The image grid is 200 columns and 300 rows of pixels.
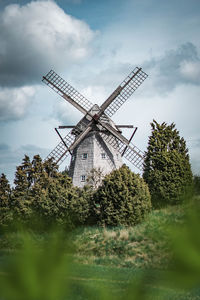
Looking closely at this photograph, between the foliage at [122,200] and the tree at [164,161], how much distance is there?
5.79 ft

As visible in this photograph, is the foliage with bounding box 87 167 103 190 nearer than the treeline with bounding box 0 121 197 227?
No

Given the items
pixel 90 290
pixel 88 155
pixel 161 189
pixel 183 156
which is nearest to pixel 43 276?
pixel 90 290

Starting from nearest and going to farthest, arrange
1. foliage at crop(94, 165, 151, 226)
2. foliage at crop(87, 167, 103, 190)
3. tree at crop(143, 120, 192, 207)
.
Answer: foliage at crop(94, 165, 151, 226) < tree at crop(143, 120, 192, 207) < foliage at crop(87, 167, 103, 190)

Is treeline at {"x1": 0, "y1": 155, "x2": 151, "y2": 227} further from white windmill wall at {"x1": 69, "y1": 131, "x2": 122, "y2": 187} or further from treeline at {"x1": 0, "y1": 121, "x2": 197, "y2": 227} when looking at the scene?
white windmill wall at {"x1": 69, "y1": 131, "x2": 122, "y2": 187}

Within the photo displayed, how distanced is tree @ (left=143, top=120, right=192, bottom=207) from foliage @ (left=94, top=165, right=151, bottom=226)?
177 cm

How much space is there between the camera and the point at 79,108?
27141 millimetres

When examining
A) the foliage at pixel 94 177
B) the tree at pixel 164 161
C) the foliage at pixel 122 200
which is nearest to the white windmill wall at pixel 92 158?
the foliage at pixel 94 177

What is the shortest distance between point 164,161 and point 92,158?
21.4 ft

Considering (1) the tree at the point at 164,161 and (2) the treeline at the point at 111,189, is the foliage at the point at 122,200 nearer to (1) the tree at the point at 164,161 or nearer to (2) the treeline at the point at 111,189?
(2) the treeline at the point at 111,189

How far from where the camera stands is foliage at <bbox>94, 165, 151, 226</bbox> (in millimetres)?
19047

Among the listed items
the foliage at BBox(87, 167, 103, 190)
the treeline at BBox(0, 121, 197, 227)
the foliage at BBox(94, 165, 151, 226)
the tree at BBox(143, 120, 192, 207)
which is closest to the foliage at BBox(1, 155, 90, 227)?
the treeline at BBox(0, 121, 197, 227)

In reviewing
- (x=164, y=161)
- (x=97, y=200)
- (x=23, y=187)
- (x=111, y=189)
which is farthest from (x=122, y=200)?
(x=23, y=187)

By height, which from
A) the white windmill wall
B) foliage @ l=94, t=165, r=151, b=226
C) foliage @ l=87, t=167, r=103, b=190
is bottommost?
foliage @ l=94, t=165, r=151, b=226

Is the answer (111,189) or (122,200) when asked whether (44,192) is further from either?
(122,200)
